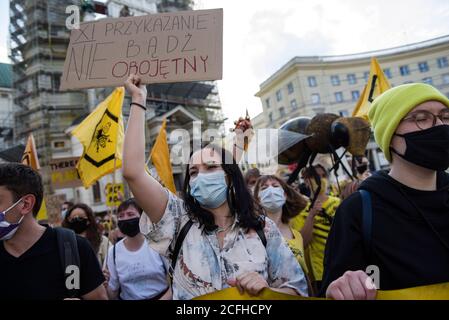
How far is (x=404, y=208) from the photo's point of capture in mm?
1512

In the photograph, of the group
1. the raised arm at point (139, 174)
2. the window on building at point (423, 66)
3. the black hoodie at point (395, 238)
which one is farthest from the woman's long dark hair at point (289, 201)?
the window on building at point (423, 66)

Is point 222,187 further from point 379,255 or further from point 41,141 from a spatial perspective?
point 41,141

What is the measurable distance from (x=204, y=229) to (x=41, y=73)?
30037 mm

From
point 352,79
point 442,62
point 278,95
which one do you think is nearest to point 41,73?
point 278,95

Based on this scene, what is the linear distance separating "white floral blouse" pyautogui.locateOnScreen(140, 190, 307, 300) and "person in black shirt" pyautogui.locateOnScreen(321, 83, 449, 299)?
38 centimetres

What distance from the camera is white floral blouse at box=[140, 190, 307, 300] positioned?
1823 mm

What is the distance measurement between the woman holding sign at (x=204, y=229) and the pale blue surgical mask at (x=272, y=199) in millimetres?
1408

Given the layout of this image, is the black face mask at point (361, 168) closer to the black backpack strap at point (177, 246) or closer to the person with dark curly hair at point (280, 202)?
the person with dark curly hair at point (280, 202)

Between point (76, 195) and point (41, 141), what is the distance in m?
4.79

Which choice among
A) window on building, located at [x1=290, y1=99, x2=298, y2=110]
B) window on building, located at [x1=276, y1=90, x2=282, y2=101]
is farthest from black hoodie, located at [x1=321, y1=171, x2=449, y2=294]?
window on building, located at [x1=276, y1=90, x2=282, y2=101]

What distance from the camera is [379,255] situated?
1.46 meters

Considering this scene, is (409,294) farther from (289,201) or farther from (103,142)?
(103,142)

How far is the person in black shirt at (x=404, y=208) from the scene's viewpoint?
4.66ft
